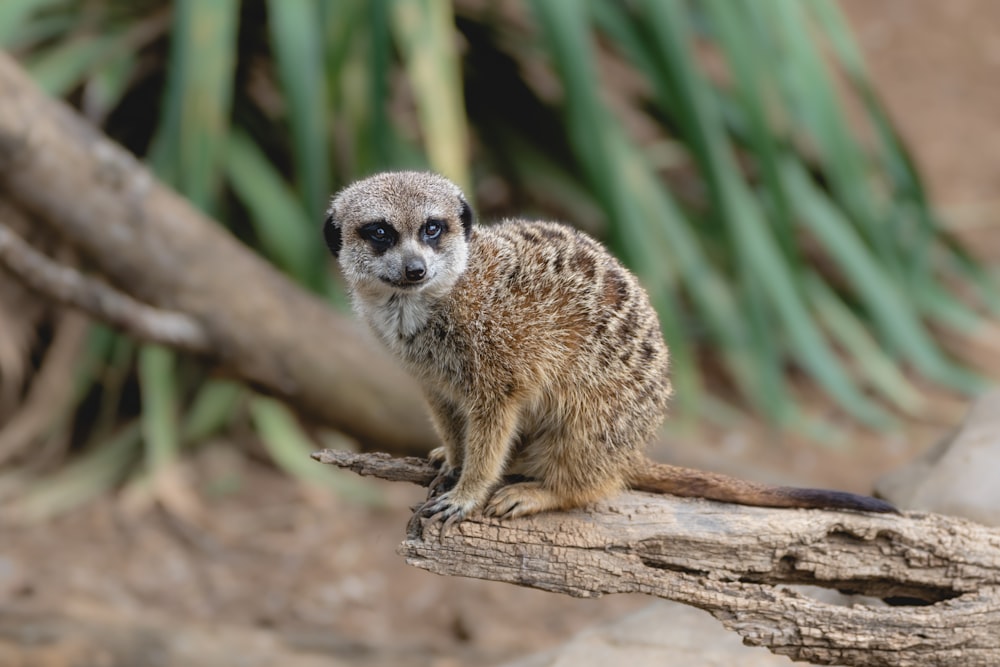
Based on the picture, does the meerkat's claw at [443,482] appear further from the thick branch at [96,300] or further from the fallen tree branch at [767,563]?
the thick branch at [96,300]

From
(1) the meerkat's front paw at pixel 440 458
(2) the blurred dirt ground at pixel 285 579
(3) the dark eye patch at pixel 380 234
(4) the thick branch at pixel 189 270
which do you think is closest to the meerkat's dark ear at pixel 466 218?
(3) the dark eye patch at pixel 380 234

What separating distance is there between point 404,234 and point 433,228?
0.23 feet

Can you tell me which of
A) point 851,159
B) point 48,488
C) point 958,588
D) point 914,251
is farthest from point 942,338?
point 48,488

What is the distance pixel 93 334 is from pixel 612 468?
3.12 metres

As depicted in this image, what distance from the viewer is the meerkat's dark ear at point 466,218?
236 cm

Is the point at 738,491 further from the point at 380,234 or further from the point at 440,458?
the point at 380,234

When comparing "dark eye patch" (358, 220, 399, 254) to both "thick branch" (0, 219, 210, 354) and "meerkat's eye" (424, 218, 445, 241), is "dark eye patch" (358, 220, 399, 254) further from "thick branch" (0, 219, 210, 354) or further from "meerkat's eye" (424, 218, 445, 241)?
"thick branch" (0, 219, 210, 354)

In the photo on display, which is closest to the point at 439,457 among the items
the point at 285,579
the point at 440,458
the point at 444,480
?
the point at 440,458

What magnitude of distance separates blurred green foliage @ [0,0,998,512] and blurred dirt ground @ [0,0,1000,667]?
238 mm

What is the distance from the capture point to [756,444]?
516cm

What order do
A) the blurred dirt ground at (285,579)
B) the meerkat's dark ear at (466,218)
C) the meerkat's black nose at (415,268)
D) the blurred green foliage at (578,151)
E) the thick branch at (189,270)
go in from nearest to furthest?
1. the meerkat's black nose at (415,268)
2. the meerkat's dark ear at (466,218)
3. the thick branch at (189,270)
4. the blurred dirt ground at (285,579)
5. the blurred green foliage at (578,151)

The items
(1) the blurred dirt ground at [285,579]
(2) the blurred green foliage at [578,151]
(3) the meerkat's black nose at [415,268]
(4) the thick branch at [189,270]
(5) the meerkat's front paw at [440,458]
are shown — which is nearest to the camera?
(3) the meerkat's black nose at [415,268]

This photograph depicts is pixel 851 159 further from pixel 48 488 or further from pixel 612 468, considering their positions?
pixel 48 488

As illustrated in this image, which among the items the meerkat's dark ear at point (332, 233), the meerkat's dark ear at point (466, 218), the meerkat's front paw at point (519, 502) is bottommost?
the meerkat's front paw at point (519, 502)
